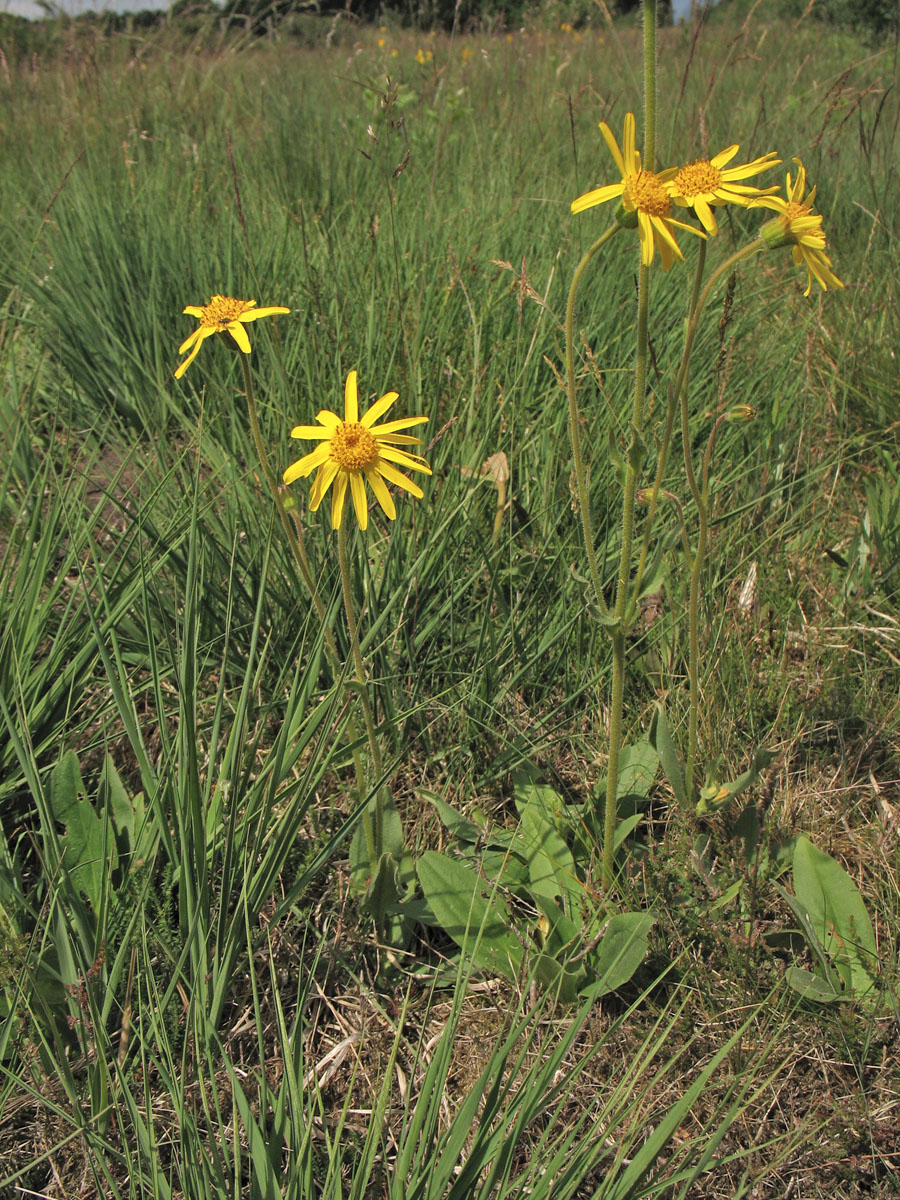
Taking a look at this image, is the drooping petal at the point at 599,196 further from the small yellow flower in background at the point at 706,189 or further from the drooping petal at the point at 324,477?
the drooping petal at the point at 324,477

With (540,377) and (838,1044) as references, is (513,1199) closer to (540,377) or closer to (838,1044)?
(838,1044)

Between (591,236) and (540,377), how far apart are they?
2.23 ft

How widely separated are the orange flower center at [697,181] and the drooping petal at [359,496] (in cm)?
48

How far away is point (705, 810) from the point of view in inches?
48.5

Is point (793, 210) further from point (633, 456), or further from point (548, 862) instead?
point (548, 862)

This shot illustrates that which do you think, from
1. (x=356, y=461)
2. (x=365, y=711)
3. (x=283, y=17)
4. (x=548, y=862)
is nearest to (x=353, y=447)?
(x=356, y=461)

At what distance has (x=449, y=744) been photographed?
1.45m

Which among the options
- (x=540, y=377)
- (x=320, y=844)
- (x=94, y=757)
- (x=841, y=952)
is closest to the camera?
(x=841, y=952)

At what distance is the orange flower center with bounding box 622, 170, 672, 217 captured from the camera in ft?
2.87

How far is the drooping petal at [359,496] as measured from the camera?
1.02 m

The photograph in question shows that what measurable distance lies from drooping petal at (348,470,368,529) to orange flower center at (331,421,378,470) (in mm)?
11

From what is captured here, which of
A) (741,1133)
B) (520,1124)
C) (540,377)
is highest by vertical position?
(540,377)

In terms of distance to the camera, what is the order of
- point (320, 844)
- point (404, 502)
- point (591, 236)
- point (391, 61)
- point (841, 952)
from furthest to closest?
point (391, 61) → point (591, 236) → point (404, 502) → point (320, 844) → point (841, 952)

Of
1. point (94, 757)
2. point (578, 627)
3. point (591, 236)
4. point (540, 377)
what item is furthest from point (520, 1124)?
point (591, 236)
